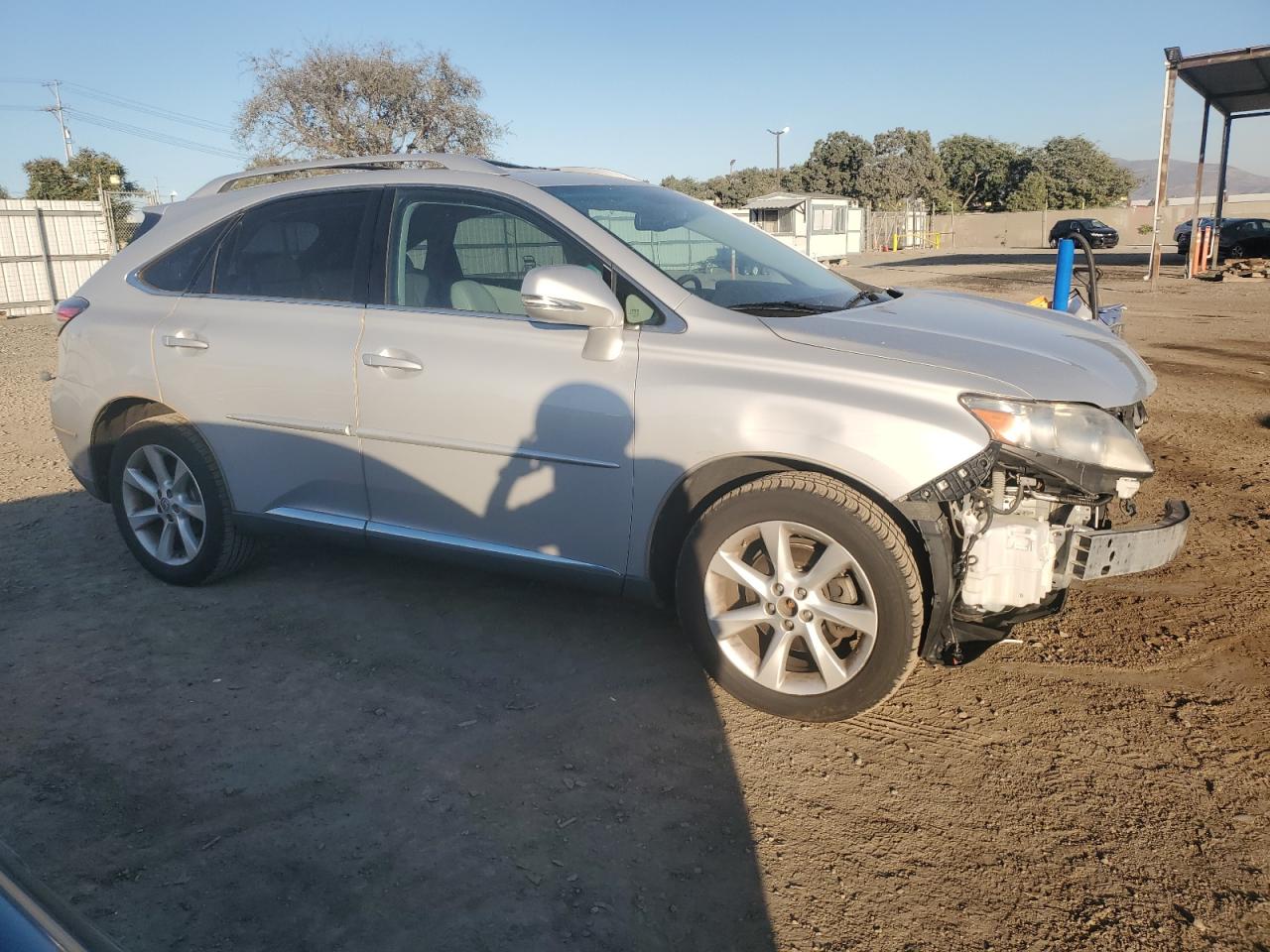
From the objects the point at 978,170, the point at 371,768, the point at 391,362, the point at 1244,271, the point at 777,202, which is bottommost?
the point at 371,768

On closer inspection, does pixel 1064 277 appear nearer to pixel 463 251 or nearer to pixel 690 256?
pixel 690 256

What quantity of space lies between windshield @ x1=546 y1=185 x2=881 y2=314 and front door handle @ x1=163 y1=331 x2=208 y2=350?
1730 mm

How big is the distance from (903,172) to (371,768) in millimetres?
76084

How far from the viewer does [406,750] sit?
313cm

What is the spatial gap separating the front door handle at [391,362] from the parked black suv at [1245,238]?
29639 mm

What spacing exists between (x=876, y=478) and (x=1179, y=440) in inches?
197

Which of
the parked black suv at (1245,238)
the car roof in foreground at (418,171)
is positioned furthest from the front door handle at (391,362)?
the parked black suv at (1245,238)

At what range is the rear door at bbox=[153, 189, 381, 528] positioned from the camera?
12.9 feet

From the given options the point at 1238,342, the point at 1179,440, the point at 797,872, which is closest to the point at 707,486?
the point at 797,872

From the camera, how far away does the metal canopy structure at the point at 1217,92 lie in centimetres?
1933

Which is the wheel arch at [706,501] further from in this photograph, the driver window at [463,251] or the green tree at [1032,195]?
the green tree at [1032,195]

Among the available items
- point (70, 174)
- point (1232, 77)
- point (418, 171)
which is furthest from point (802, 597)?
point (70, 174)

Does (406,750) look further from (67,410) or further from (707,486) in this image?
(67,410)

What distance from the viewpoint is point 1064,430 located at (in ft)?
9.76
